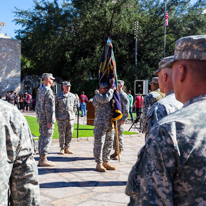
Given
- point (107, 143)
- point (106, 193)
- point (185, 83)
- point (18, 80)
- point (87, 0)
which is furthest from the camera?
point (18, 80)

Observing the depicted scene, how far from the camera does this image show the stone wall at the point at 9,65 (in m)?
30.8

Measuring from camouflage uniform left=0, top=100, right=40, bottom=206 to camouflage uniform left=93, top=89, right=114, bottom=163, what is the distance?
13.0 ft

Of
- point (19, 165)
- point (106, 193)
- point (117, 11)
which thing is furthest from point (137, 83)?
point (117, 11)

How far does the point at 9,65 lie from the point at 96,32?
11.2 m

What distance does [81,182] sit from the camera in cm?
517

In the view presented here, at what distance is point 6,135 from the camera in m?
1.63

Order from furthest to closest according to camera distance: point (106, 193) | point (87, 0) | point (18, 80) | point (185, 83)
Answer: point (18, 80) → point (87, 0) → point (106, 193) → point (185, 83)

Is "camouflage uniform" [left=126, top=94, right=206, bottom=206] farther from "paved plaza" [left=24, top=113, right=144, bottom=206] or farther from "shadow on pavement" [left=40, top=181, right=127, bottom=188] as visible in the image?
"shadow on pavement" [left=40, top=181, right=127, bottom=188]

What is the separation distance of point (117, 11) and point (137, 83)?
17.8 metres

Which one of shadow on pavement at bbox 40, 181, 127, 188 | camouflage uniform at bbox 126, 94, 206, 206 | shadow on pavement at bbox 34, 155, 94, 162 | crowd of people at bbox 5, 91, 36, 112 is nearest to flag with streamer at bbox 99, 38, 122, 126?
shadow on pavement at bbox 40, 181, 127, 188

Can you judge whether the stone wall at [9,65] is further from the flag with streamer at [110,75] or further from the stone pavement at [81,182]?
the flag with streamer at [110,75]

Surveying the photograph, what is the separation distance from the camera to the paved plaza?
4242 millimetres

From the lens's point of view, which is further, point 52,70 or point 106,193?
point 52,70

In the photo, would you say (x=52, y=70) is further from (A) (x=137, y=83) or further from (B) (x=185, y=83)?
(B) (x=185, y=83)
